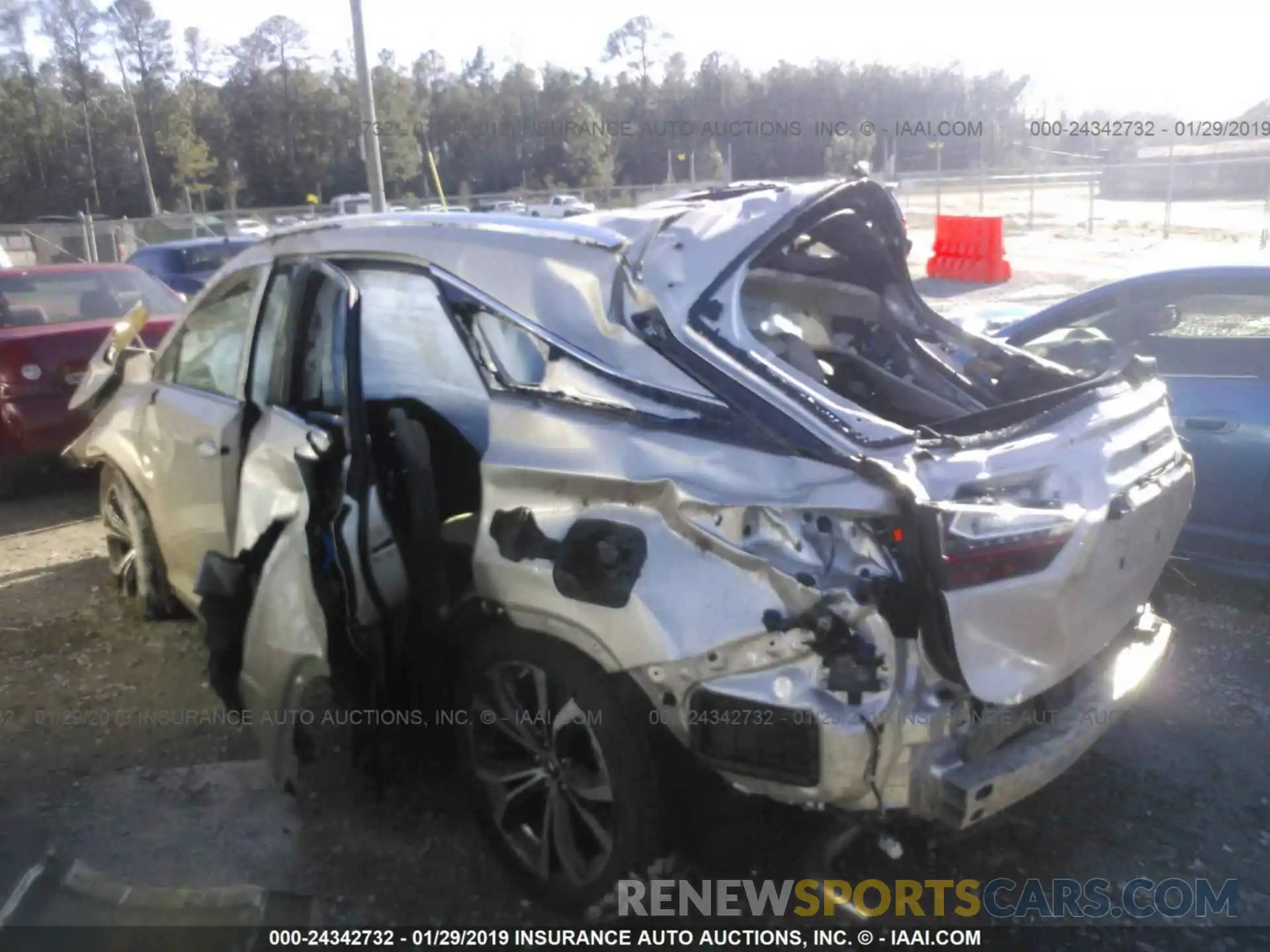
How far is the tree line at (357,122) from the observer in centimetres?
4472

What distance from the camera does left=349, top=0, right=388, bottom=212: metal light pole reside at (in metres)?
14.5

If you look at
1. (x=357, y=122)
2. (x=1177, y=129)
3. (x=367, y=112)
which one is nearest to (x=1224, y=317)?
(x=1177, y=129)

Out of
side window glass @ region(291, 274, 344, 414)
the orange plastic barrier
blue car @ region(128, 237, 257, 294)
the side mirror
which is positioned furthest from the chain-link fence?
side window glass @ region(291, 274, 344, 414)

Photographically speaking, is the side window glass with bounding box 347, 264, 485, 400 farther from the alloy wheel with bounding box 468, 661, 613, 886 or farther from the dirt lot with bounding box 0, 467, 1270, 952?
the dirt lot with bounding box 0, 467, 1270, 952

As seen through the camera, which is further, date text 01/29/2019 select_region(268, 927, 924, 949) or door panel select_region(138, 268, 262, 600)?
door panel select_region(138, 268, 262, 600)

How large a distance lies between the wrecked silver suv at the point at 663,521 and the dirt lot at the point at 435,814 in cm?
29

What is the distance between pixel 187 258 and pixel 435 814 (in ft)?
39.4

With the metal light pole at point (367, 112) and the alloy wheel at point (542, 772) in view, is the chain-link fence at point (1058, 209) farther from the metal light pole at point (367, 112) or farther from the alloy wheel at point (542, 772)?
the alloy wheel at point (542, 772)

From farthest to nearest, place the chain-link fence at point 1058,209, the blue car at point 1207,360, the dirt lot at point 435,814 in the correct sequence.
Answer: the chain-link fence at point 1058,209
the blue car at point 1207,360
the dirt lot at point 435,814

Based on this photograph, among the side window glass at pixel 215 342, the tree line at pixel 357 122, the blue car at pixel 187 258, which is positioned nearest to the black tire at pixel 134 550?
the side window glass at pixel 215 342

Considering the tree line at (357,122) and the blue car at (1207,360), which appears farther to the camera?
the tree line at (357,122)

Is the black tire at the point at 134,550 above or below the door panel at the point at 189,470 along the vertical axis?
below

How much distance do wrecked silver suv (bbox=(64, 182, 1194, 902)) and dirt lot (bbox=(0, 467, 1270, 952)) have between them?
0.29 metres

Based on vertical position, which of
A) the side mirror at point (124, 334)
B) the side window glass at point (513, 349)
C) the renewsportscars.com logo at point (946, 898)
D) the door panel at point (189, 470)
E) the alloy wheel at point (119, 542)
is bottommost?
the renewsportscars.com logo at point (946, 898)
